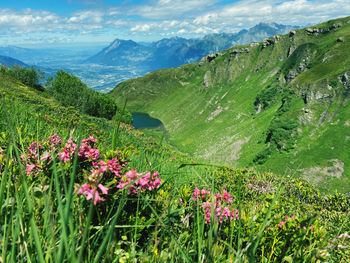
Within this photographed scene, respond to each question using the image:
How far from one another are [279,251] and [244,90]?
149 metres

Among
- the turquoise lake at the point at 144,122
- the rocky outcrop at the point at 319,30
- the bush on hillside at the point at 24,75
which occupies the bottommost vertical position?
the turquoise lake at the point at 144,122

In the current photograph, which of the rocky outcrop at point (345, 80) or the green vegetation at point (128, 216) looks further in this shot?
the rocky outcrop at point (345, 80)

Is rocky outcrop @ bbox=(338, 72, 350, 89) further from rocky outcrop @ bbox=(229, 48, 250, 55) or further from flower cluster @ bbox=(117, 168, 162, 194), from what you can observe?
rocky outcrop @ bbox=(229, 48, 250, 55)

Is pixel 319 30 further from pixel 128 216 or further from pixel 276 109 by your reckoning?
pixel 128 216

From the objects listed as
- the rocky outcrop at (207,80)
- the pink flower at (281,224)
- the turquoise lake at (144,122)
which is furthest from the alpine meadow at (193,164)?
the turquoise lake at (144,122)

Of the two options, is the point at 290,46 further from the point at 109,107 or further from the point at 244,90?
the point at 109,107

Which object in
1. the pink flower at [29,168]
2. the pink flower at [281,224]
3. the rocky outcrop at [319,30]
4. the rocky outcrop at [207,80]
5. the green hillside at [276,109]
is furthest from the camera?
the rocky outcrop at [207,80]

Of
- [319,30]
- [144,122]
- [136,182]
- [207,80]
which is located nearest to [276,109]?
[319,30]

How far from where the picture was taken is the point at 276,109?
9088 centimetres

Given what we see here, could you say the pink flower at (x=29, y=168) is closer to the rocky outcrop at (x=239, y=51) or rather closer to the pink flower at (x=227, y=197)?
the pink flower at (x=227, y=197)

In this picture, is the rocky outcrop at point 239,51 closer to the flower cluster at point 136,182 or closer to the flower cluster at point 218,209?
the flower cluster at point 218,209

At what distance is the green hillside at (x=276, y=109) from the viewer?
5397 centimetres

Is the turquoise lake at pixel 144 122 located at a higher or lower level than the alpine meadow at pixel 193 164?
lower

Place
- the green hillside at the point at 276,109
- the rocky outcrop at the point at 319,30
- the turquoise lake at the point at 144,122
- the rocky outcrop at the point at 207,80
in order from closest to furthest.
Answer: the green hillside at the point at 276,109 → the rocky outcrop at the point at 319,30 → the turquoise lake at the point at 144,122 → the rocky outcrop at the point at 207,80
